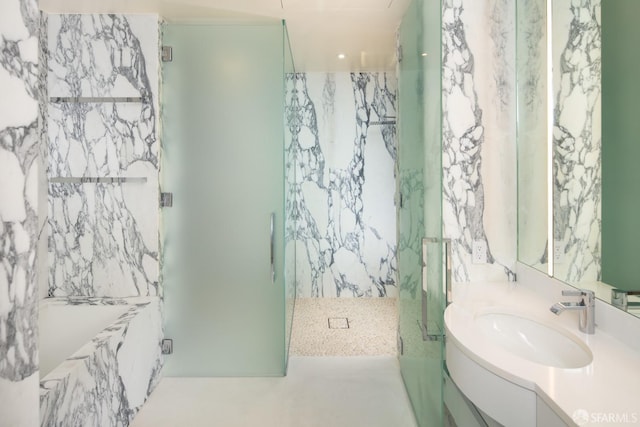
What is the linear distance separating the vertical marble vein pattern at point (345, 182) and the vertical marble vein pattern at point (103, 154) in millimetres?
1925

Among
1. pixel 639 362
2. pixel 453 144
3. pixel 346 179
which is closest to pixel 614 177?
pixel 639 362

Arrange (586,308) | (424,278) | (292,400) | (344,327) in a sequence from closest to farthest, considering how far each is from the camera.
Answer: (586,308)
(424,278)
(292,400)
(344,327)

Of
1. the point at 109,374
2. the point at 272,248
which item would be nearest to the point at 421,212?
the point at 272,248

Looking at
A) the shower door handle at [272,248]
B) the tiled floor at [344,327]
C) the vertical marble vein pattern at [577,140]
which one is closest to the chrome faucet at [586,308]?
the vertical marble vein pattern at [577,140]

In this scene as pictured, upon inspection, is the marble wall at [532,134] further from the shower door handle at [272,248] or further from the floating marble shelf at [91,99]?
the floating marble shelf at [91,99]

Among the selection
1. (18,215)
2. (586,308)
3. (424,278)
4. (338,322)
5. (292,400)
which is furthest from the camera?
(338,322)

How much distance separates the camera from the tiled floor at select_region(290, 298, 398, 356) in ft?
9.46

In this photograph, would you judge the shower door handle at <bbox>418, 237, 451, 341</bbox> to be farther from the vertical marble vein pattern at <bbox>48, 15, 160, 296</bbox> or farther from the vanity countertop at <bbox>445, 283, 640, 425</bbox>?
the vertical marble vein pattern at <bbox>48, 15, 160, 296</bbox>

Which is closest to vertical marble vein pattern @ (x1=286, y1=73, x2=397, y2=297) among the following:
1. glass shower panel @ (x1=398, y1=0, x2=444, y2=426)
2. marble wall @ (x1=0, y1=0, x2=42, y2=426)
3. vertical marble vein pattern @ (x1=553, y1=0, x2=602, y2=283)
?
glass shower panel @ (x1=398, y1=0, x2=444, y2=426)

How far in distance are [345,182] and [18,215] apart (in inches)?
135

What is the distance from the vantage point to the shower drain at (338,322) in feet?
10.9

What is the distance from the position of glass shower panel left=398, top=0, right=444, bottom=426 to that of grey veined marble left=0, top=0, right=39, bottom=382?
1279mm

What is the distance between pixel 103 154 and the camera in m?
2.36

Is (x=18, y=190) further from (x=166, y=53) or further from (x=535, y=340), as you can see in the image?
(x=166, y=53)
